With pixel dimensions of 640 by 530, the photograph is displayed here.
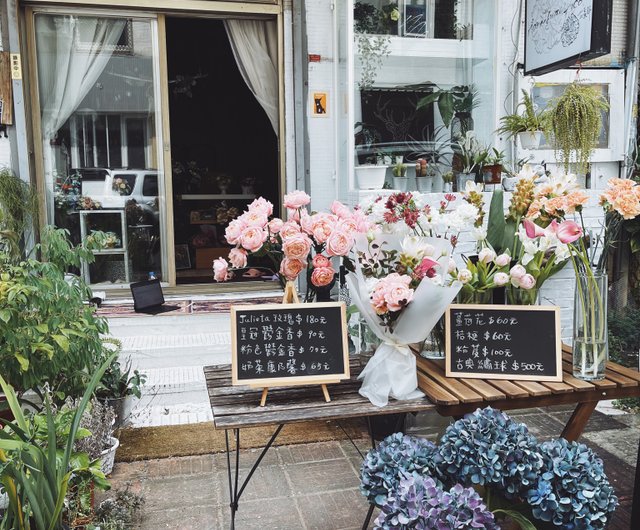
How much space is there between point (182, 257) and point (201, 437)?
5009mm

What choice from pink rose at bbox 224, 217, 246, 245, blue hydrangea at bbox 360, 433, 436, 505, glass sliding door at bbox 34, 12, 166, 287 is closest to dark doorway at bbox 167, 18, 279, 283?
glass sliding door at bbox 34, 12, 166, 287

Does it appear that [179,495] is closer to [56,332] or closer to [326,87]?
[56,332]

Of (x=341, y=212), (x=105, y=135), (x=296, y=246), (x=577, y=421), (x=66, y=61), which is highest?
(x=66, y=61)

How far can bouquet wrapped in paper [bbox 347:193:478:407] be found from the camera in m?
2.10

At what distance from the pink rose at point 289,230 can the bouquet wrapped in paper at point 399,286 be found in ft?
0.77

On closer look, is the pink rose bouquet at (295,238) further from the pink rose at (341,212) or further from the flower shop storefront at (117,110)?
the flower shop storefront at (117,110)

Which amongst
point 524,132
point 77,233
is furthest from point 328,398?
point 77,233

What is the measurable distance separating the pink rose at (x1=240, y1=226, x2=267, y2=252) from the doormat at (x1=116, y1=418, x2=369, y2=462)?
1.60m

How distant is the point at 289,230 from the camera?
89.7 inches

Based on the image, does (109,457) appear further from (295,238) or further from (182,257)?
(182,257)

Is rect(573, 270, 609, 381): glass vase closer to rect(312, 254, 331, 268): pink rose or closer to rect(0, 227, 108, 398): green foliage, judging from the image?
rect(312, 254, 331, 268): pink rose

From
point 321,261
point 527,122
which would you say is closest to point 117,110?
point 527,122

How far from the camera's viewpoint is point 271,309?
7.30 feet

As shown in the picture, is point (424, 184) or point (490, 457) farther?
point (424, 184)
